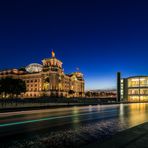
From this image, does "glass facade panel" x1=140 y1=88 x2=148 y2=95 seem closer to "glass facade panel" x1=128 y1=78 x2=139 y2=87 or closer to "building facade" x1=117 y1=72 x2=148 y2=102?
"building facade" x1=117 y1=72 x2=148 y2=102

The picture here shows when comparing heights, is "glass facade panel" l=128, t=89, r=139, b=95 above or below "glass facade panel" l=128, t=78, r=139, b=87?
below

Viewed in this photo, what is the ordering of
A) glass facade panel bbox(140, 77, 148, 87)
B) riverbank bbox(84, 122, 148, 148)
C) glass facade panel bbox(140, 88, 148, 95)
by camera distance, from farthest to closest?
1. glass facade panel bbox(140, 77, 148, 87)
2. glass facade panel bbox(140, 88, 148, 95)
3. riverbank bbox(84, 122, 148, 148)

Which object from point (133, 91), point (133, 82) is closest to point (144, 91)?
point (133, 91)

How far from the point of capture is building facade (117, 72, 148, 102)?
11756cm

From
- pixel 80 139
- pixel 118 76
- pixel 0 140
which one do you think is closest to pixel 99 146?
pixel 80 139

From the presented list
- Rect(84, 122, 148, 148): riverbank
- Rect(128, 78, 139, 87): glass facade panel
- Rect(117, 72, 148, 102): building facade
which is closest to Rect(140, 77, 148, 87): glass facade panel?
Rect(117, 72, 148, 102): building facade

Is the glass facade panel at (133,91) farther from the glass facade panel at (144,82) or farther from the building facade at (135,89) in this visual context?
the glass facade panel at (144,82)

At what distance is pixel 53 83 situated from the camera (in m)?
187

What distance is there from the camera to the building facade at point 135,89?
386 feet

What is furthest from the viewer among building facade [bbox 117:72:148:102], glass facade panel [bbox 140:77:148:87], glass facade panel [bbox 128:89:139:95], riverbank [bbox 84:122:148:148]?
glass facade panel [bbox 128:89:139:95]

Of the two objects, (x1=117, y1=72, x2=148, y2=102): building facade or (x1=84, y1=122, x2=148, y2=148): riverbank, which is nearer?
(x1=84, y1=122, x2=148, y2=148): riverbank

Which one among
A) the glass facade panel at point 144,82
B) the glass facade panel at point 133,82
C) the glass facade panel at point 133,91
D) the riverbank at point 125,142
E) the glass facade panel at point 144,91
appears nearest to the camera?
the riverbank at point 125,142

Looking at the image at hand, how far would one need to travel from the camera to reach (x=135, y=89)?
120 meters

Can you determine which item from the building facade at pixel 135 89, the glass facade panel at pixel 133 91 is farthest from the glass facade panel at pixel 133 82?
the glass facade panel at pixel 133 91
